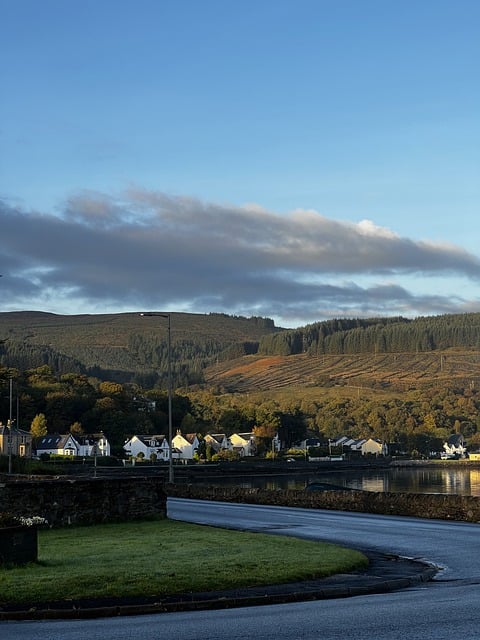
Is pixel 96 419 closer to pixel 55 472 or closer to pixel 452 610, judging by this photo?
pixel 55 472

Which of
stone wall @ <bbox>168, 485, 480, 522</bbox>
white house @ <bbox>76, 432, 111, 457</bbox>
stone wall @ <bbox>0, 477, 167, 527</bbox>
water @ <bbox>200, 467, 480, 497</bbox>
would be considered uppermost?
white house @ <bbox>76, 432, 111, 457</bbox>

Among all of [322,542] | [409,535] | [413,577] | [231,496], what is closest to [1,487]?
[322,542]

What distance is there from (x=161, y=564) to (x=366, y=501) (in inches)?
867

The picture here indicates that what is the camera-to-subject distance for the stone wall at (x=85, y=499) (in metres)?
29.1

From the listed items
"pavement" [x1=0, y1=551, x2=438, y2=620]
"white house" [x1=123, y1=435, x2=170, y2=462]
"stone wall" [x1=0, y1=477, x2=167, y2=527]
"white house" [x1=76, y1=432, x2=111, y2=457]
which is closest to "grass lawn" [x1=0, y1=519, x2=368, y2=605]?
"pavement" [x1=0, y1=551, x2=438, y2=620]

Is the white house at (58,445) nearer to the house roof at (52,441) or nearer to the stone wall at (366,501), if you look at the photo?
the house roof at (52,441)

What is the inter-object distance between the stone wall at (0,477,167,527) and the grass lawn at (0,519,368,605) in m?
2.12

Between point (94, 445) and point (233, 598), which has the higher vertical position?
point (94, 445)

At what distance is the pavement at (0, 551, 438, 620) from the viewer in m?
A: 14.8

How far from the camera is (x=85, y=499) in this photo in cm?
3042

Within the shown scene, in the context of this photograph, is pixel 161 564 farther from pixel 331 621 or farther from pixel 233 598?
pixel 331 621

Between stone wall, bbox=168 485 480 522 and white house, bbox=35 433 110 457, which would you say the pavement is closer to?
stone wall, bbox=168 485 480 522

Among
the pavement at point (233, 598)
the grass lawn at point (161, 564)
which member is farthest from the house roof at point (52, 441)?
the pavement at point (233, 598)

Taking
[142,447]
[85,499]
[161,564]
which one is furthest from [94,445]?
[161,564]
